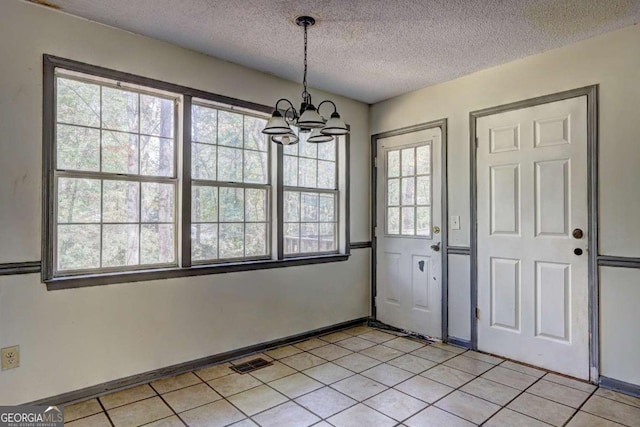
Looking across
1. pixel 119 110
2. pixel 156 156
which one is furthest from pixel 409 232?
pixel 119 110

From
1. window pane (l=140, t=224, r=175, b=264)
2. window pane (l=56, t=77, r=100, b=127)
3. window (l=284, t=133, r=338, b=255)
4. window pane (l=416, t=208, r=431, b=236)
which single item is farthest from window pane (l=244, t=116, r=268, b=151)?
window pane (l=416, t=208, r=431, b=236)

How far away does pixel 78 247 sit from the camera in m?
2.52

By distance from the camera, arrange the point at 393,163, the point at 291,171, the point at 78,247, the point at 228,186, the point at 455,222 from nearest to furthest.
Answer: the point at 78,247
the point at 228,186
the point at 455,222
the point at 291,171
the point at 393,163

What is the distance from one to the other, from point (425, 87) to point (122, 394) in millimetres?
3659

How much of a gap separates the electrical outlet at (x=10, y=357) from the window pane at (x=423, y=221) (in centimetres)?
331

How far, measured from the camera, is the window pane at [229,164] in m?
3.19

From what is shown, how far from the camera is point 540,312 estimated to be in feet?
9.94

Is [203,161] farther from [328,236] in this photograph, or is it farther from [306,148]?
[328,236]

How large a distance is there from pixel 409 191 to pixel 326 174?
89cm

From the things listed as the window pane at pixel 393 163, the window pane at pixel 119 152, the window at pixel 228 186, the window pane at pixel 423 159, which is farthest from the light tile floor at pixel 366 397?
the window pane at pixel 393 163

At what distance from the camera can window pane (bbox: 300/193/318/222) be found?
3822mm

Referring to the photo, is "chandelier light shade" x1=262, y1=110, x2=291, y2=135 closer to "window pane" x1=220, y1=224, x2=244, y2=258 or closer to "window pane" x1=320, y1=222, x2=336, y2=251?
"window pane" x1=220, y1=224, x2=244, y2=258

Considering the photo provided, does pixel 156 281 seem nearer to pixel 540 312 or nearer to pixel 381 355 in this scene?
pixel 381 355

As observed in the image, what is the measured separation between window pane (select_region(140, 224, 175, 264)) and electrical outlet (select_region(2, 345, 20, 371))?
0.85 meters
